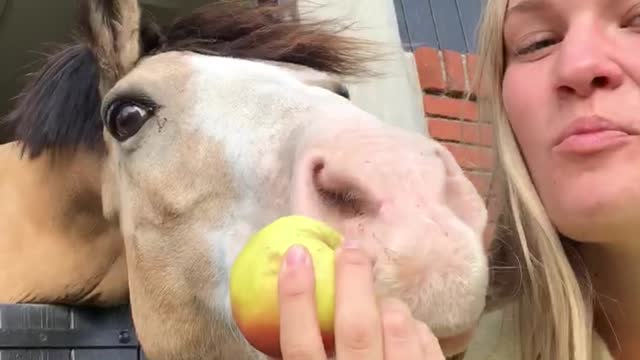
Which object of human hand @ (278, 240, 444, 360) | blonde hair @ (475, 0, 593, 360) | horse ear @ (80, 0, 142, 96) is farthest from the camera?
horse ear @ (80, 0, 142, 96)

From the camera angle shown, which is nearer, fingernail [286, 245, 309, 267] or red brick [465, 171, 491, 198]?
fingernail [286, 245, 309, 267]

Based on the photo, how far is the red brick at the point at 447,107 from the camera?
2.04m

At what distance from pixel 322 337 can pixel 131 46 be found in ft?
2.13

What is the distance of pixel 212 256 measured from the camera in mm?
891

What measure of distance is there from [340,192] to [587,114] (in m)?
0.26

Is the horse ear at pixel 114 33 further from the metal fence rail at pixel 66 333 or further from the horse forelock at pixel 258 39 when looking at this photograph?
the metal fence rail at pixel 66 333

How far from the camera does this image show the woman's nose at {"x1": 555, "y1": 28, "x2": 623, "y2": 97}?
2.63 feet

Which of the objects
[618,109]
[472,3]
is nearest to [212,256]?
[618,109]

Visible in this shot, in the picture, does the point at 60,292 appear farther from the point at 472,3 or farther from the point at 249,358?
the point at 472,3

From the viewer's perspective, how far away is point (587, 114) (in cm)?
81

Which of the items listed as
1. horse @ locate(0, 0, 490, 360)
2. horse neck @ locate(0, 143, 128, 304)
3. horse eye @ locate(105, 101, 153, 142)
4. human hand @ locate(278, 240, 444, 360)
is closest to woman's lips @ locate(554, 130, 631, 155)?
horse @ locate(0, 0, 490, 360)

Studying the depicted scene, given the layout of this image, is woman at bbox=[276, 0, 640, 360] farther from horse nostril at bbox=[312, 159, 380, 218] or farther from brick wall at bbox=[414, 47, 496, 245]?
brick wall at bbox=[414, 47, 496, 245]

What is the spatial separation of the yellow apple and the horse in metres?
0.08

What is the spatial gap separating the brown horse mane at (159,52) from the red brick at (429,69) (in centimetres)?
91
